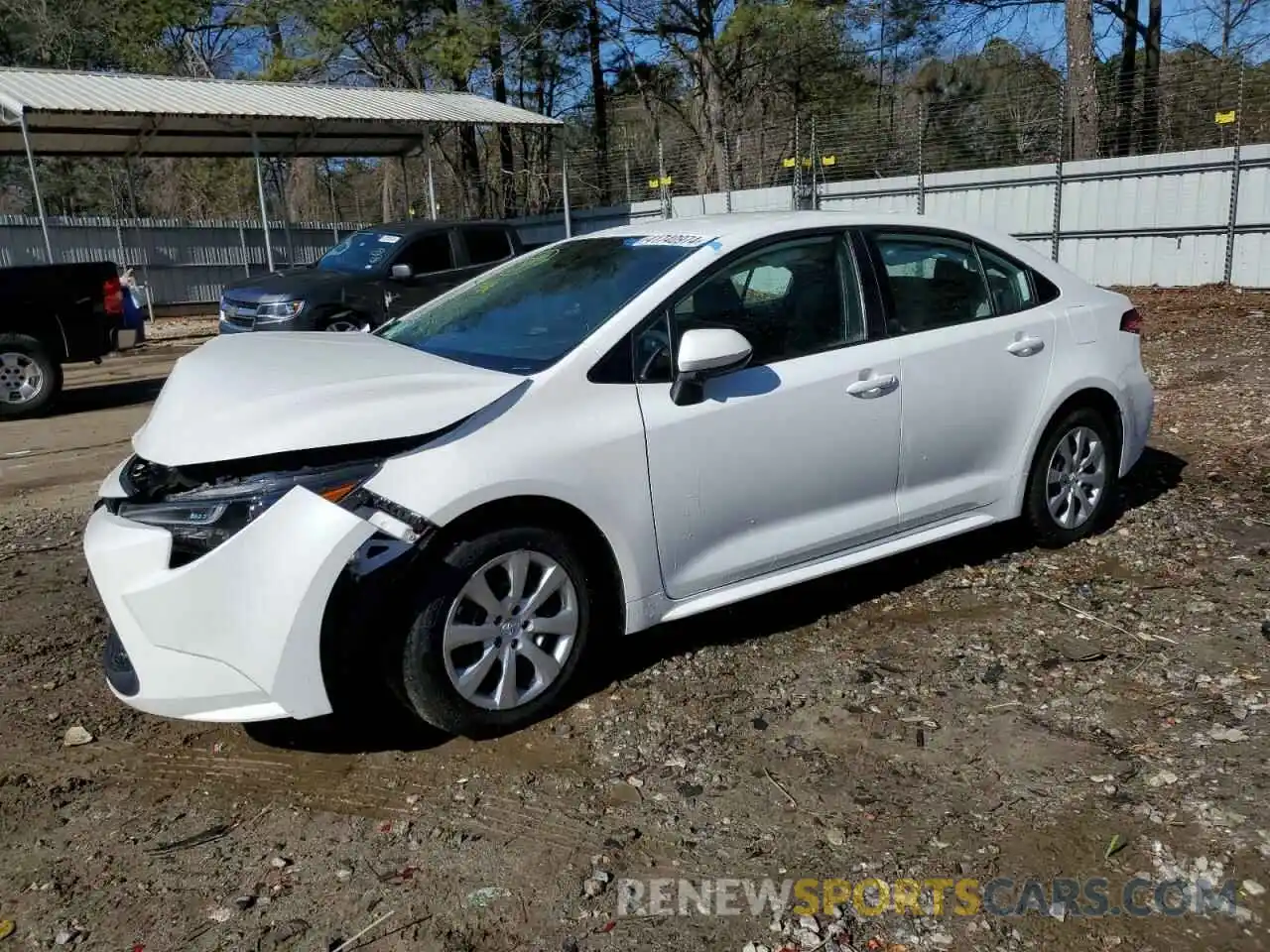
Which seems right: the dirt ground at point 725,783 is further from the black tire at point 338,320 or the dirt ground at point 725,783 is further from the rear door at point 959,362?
the black tire at point 338,320

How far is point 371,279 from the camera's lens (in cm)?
1178

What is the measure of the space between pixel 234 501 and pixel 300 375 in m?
0.56

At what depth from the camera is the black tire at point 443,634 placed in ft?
10.2

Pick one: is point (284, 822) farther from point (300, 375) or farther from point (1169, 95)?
point (1169, 95)

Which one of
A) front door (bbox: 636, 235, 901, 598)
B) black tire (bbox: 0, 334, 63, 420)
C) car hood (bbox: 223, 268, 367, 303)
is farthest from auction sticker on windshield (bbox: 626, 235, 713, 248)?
car hood (bbox: 223, 268, 367, 303)

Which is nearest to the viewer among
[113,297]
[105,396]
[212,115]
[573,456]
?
[573,456]

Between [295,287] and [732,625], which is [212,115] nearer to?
[295,287]

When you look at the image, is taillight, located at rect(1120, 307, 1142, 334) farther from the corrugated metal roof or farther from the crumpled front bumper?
the corrugated metal roof

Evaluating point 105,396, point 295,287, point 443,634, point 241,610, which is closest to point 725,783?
point 443,634

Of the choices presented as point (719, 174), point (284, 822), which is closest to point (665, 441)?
point (284, 822)

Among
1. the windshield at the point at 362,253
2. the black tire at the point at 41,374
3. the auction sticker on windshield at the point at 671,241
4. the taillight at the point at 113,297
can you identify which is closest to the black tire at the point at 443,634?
the auction sticker on windshield at the point at 671,241

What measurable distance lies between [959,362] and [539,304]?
5.81ft

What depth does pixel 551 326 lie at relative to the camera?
12.4 feet

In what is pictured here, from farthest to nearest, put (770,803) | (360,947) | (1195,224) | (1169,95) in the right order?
1. (1169,95)
2. (1195,224)
3. (770,803)
4. (360,947)
